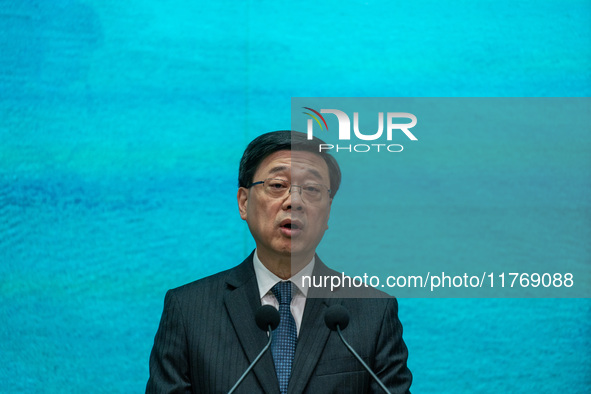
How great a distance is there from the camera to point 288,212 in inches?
72.3

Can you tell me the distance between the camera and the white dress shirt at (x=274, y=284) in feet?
6.02

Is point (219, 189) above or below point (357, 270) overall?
above

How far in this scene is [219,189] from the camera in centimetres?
263

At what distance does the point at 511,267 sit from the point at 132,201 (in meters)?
1.36

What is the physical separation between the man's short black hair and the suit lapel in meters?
0.26

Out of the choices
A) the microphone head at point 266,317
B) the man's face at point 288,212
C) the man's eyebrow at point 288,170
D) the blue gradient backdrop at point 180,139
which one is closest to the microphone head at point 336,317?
the microphone head at point 266,317

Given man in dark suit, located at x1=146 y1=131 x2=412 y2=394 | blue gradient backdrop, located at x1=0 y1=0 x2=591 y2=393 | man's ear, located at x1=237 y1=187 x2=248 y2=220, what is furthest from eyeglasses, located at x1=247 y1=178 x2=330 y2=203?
blue gradient backdrop, located at x1=0 y1=0 x2=591 y2=393

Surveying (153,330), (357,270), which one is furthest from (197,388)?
(153,330)

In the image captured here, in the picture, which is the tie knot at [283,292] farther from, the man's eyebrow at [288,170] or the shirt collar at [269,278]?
the man's eyebrow at [288,170]

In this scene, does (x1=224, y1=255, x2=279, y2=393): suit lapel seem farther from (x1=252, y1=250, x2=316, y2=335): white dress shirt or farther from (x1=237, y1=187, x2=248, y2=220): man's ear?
(x1=237, y1=187, x2=248, y2=220): man's ear

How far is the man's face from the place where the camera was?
1.84 meters

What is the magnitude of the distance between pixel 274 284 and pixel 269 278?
0.08 ft

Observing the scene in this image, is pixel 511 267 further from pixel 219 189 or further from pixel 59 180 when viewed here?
pixel 59 180

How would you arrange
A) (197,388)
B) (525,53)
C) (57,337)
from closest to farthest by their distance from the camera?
(197,388), (57,337), (525,53)
